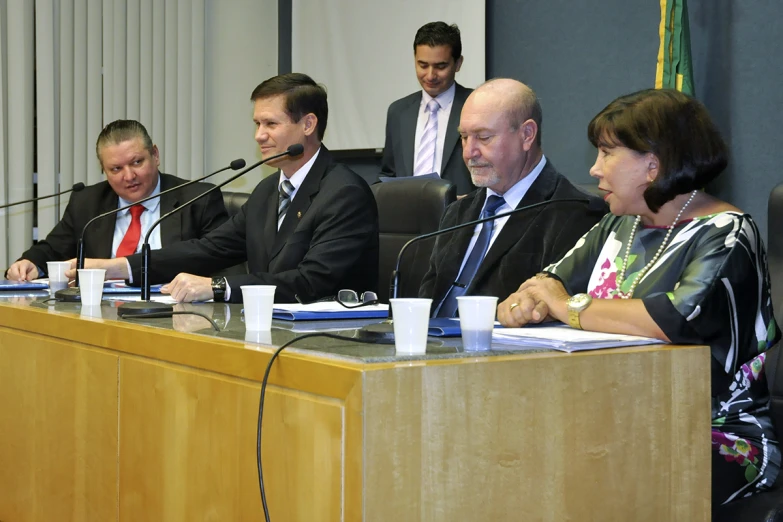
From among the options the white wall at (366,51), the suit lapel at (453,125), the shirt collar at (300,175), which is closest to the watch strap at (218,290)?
the shirt collar at (300,175)

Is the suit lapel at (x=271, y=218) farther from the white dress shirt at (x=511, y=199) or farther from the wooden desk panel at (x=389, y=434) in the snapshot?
the wooden desk panel at (x=389, y=434)

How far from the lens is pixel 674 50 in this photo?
11.0ft

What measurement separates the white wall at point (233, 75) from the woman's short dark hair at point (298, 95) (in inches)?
94.2

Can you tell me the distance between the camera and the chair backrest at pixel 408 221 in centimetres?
273

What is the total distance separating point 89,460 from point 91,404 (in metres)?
0.11

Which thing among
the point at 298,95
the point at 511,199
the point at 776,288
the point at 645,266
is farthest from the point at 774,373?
the point at 298,95

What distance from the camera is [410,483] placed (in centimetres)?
112

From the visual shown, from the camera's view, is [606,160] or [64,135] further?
[64,135]

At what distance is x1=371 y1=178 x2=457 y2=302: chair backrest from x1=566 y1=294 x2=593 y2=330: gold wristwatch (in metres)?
1.06

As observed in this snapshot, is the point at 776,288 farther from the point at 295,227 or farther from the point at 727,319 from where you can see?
the point at 295,227

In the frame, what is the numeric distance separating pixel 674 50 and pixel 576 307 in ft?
6.84

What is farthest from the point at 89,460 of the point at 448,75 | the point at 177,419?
the point at 448,75

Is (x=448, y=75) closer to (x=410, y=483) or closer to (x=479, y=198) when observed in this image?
(x=479, y=198)

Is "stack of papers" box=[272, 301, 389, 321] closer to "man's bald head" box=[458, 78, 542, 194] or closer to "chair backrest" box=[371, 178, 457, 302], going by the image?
"man's bald head" box=[458, 78, 542, 194]
